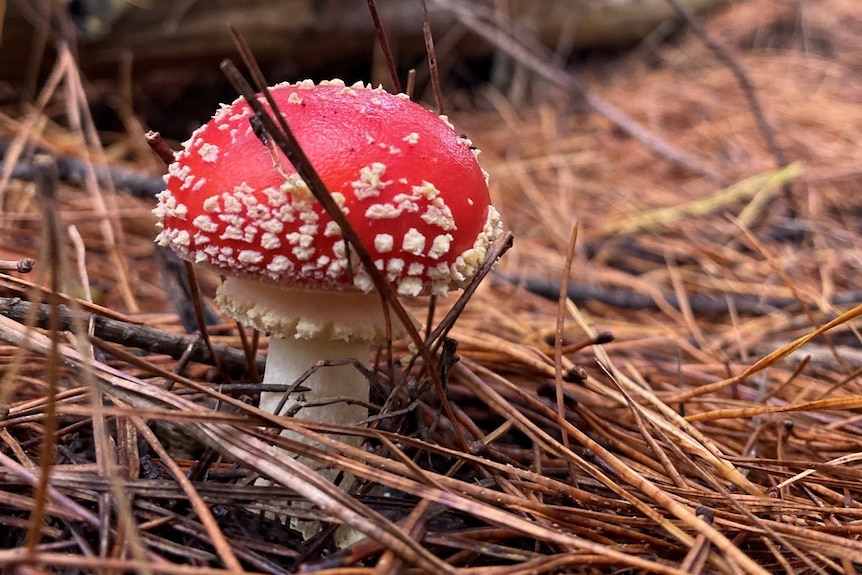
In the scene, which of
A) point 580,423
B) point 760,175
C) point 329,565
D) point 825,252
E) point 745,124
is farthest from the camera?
point 745,124

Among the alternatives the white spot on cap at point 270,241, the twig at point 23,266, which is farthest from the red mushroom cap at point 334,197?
the twig at point 23,266

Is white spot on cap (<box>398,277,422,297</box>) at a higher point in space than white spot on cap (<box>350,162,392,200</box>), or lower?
lower

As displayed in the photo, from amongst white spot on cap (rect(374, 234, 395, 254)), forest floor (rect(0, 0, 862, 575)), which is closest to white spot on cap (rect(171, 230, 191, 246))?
forest floor (rect(0, 0, 862, 575))

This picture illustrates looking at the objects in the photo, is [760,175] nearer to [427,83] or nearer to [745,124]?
[745,124]

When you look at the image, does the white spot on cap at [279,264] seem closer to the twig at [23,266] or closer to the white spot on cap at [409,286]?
the white spot on cap at [409,286]

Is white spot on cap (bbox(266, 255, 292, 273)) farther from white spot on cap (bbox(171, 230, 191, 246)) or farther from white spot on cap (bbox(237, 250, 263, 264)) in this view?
white spot on cap (bbox(171, 230, 191, 246))

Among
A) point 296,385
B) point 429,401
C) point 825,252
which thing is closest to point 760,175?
point 825,252

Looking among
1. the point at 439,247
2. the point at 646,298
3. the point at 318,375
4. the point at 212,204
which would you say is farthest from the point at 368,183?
the point at 646,298
